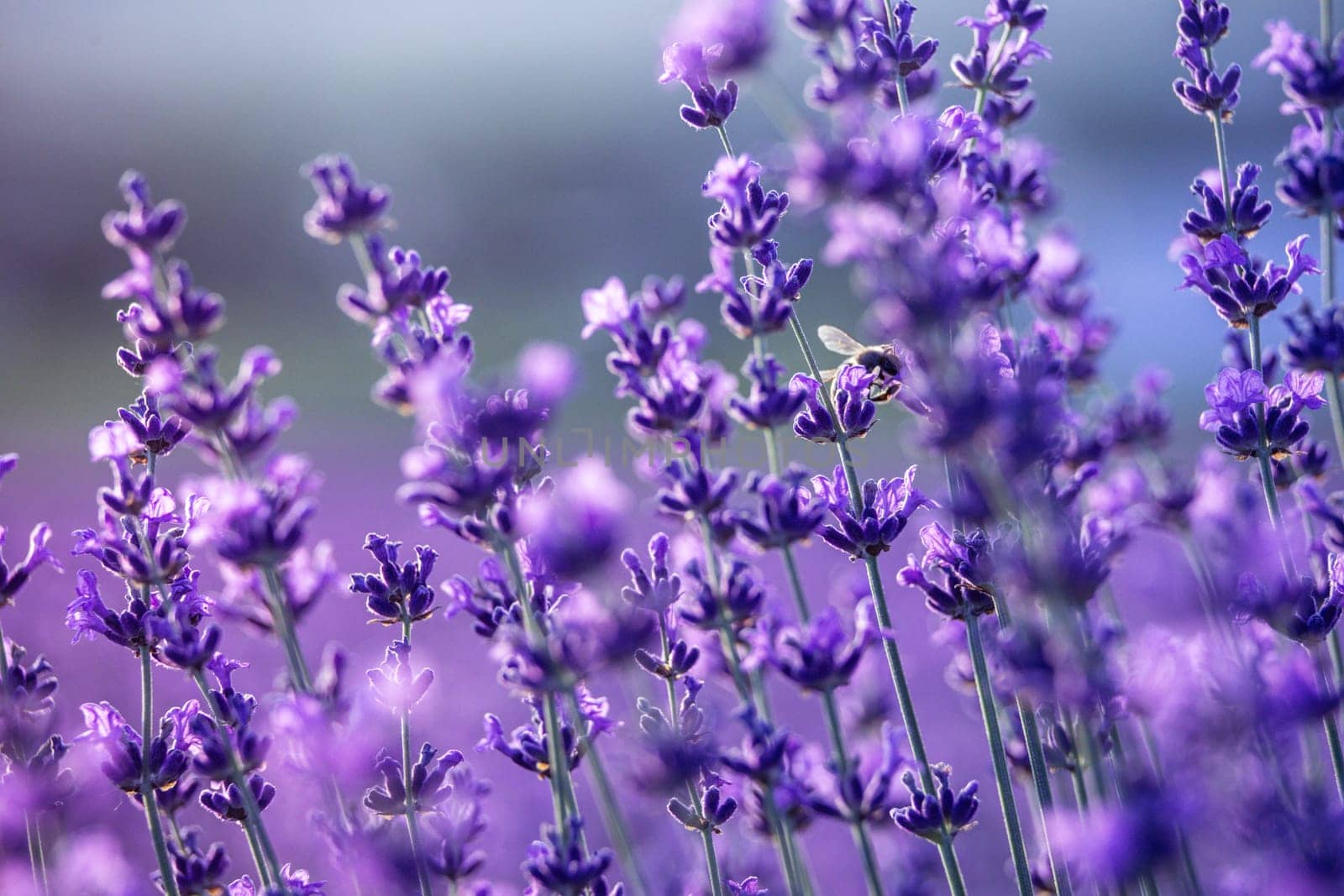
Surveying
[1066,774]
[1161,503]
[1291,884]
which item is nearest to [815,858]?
[1066,774]

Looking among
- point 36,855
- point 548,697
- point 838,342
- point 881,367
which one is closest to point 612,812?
point 548,697

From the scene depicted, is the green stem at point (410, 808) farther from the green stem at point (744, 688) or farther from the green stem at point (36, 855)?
the green stem at point (36, 855)

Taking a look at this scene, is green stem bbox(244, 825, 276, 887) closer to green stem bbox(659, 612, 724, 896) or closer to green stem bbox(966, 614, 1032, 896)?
green stem bbox(659, 612, 724, 896)

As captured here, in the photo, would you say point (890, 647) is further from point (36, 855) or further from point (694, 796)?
point (36, 855)

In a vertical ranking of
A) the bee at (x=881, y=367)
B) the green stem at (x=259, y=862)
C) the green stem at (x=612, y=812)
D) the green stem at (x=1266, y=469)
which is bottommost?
the green stem at (x=612, y=812)

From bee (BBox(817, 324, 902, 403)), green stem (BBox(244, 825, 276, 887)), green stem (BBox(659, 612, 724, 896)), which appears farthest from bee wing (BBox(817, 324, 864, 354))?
green stem (BBox(244, 825, 276, 887))

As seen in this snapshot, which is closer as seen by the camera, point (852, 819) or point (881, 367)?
point (852, 819)

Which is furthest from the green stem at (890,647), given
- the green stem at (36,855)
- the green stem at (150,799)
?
the green stem at (36,855)
